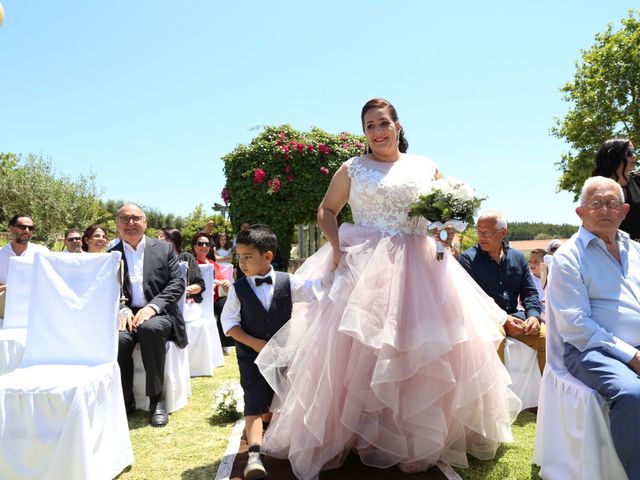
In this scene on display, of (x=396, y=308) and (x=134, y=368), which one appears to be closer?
(x=396, y=308)

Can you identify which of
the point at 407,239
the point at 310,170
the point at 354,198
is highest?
the point at 310,170

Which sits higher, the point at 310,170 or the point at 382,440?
the point at 310,170

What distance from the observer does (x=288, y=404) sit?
3.29 metres

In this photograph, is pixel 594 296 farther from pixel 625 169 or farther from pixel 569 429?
pixel 625 169

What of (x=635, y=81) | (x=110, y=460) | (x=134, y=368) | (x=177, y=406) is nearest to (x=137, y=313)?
(x=134, y=368)

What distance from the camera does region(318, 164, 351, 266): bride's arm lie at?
3.76 m

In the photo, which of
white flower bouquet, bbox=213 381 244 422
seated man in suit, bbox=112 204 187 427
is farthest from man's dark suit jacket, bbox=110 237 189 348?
white flower bouquet, bbox=213 381 244 422

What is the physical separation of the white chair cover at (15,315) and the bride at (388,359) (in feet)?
9.31

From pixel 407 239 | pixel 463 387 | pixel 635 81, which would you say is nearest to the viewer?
pixel 463 387

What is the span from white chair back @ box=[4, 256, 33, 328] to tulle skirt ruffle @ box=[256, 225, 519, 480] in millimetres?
2882

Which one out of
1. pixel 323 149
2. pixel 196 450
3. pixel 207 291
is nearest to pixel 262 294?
pixel 196 450

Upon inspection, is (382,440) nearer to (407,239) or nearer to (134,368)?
(407,239)

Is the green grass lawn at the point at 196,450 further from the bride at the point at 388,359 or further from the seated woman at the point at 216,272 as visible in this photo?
the seated woman at the point at 216,272

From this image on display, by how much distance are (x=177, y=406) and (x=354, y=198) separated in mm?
2783
